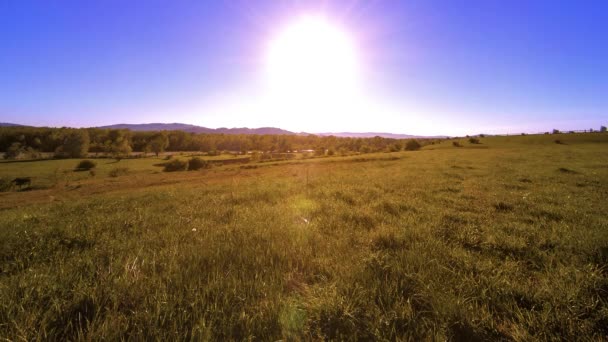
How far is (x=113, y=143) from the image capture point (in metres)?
119

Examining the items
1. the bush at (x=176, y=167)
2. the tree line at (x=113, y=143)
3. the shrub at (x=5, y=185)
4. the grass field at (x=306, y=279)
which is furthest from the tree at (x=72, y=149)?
the grass field at (x=306, y=279)

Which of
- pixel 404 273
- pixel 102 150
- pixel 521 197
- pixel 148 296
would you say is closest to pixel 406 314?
pixel 404 273

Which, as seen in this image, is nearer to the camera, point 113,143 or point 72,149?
point 72,149

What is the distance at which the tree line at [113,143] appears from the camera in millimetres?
97750

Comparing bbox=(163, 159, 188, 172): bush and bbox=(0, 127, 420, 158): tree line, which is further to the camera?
bbox=(0, 127, 420, 158): tree line

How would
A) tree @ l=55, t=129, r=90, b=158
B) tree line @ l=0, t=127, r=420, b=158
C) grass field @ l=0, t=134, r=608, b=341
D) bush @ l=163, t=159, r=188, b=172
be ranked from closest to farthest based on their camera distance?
grass field @ l=0, t=134, r=608, b=341 → bush @ l=163, t=159, r=188, b=172 → tree @ l=55, t=129, r=90, b=158 → tree line @ l=0, t=127, r=420, b=158

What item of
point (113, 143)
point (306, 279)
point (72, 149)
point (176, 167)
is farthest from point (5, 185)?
point (113, 143)

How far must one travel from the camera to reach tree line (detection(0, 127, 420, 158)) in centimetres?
9775

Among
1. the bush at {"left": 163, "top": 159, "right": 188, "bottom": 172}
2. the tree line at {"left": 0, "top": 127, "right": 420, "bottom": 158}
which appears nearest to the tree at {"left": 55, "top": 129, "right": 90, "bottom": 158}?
the tree line at {"left": 0, "top": 127, "right": 420, "bottom": 158}

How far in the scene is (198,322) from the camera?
7.50 feet

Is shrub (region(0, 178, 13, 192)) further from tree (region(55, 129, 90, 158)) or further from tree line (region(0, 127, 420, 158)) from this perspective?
tree (region(55, 129, 90, 158))

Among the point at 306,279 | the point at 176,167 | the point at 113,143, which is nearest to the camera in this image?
the point at 306,279

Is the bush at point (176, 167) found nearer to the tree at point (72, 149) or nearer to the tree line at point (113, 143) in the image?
the tree line at point (113, 143)

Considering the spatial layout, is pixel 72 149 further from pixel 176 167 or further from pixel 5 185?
pixel 5 185
